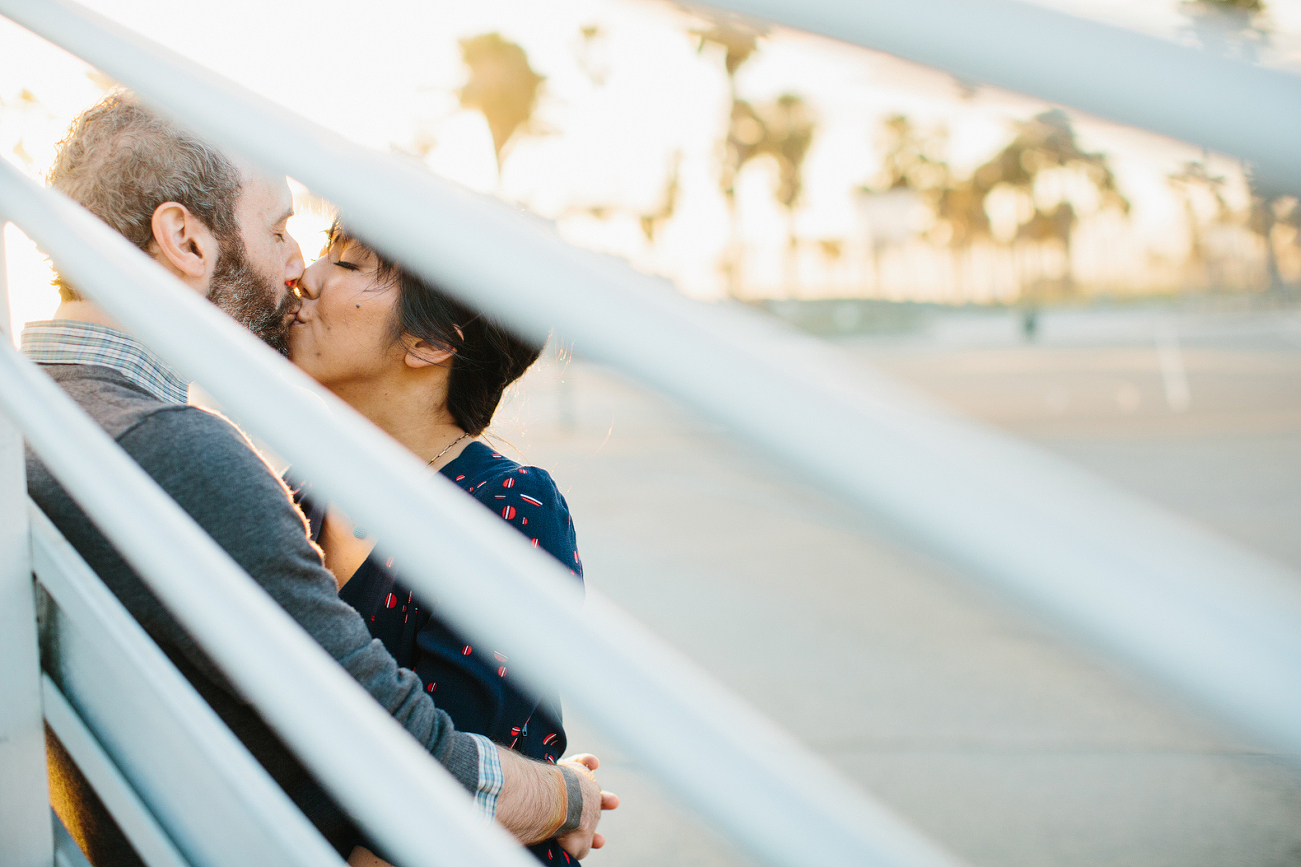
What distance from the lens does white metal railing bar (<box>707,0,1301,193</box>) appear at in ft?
0.99

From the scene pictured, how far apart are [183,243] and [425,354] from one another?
42 centimetres

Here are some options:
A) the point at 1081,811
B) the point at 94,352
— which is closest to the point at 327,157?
the point at 94,352

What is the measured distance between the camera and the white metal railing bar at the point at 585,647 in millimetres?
382

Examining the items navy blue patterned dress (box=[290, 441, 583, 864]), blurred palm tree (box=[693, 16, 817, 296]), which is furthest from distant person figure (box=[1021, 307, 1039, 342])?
navy blue patterned dress (box=[290, 441, 583, 864])

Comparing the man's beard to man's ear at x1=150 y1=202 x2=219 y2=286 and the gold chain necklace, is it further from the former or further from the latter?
the gold chain necklace

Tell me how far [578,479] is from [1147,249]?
41.6 metres

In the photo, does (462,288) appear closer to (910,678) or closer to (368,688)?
(368,688)

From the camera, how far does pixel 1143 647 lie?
281 millimetres

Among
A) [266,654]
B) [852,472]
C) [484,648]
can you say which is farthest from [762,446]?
[484,648]

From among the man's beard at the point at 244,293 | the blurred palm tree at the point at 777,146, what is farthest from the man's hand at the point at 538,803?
the blurred palm tree at the point at 777,146

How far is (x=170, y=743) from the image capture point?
0.98 m

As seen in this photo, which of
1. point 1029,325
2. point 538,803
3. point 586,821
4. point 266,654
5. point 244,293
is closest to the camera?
point 266,654

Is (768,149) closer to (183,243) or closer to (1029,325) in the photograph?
(1029,325)

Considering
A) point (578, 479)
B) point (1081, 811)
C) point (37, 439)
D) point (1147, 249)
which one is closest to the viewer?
point (37, 439)
